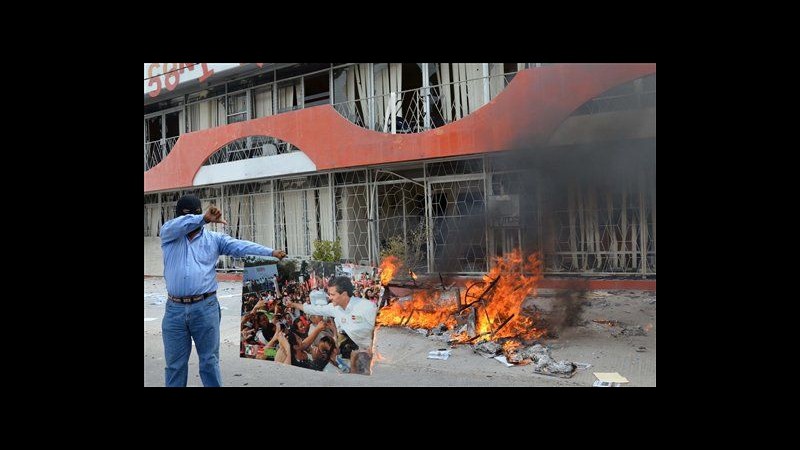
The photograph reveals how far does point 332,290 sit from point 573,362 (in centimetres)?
264

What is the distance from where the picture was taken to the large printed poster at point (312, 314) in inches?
159

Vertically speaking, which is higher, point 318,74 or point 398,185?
point 318,74

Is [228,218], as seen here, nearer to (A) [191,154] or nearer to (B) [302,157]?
Answer: (A) [191,154]

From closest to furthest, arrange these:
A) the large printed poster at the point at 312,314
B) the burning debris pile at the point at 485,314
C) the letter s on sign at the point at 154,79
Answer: the large printed poster at the point at 312,314, the burning debris pile at the point at 485,314, the letter s on sign at the point at 154,79

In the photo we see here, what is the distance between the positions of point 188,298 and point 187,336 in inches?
12.6

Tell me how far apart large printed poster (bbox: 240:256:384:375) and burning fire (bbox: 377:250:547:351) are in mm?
1214

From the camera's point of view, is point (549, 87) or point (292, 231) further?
point (292, 231)

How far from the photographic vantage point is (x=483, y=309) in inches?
220

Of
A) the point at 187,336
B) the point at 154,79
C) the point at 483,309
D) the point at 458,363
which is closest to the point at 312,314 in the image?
the point at 187,336

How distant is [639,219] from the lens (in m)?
7.67

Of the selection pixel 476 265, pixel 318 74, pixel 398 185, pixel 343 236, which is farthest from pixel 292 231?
pixel 476 265

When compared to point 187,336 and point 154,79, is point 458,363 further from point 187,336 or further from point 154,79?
point 154,79

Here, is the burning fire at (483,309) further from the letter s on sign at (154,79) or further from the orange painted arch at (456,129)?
the letter s on sign at (154,79)

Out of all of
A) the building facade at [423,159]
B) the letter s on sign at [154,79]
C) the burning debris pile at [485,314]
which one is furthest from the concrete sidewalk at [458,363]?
the letter s on sign at [154,79]
